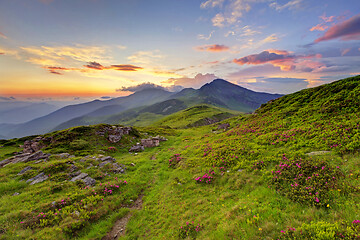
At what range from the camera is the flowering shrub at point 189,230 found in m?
8.91

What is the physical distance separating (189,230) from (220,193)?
4.20 meters

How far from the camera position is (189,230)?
9195 millimetres

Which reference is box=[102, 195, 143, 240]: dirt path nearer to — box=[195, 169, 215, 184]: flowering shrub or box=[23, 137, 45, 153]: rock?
box=[195, 169, 215, 184]: flowering shrub

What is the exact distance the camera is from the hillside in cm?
744

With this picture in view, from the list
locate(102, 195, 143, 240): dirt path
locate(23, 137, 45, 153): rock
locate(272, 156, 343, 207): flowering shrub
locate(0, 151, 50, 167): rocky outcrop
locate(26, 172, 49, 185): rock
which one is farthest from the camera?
locate(23, 137, 45, 153): rock

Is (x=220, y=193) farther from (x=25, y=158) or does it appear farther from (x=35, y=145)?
(x=35, y=145)

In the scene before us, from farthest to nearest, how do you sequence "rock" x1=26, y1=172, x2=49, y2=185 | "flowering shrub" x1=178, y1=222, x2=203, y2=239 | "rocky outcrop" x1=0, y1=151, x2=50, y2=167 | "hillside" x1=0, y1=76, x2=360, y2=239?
"rocky outcrop" x1=0, y1=151, x2=50, y2=167, "rock" x1=26, y1=172, x2=49, y2=185, "flowering shrub" x1=178, y1=222, x2=203, y2=239, "hillside" x1=0, y1=76, x2=360, y2=239

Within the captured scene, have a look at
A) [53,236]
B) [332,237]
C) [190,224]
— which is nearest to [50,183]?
[53,236]

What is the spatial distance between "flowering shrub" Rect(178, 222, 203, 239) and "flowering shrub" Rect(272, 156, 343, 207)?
6214mm

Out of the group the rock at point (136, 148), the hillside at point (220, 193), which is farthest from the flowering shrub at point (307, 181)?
the rock at point (136, 148)

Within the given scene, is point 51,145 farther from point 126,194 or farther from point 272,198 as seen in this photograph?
point 272,198

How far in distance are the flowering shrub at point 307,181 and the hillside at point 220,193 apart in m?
0.06

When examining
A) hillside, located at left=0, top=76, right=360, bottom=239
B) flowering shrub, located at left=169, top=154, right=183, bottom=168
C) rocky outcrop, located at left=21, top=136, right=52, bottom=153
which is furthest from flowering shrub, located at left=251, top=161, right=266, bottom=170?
rocky outcrop, located at left=21, top=136, right=52, bottom=153

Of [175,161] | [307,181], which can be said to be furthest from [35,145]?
[307,181]
